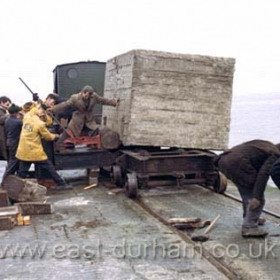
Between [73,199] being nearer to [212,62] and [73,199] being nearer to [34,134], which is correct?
[34,134]

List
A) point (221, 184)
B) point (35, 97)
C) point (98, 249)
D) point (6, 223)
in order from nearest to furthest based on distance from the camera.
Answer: point (98, 249)
point (6, 223)
point (221, 184)
point (35, 97)

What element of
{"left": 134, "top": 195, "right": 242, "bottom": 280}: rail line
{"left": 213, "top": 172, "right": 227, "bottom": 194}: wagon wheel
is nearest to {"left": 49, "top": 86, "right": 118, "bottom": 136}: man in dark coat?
{"left": 213, "top": 172, "right": 227, "bottom": 194}: wagon wheel

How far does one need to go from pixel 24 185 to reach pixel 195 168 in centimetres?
318

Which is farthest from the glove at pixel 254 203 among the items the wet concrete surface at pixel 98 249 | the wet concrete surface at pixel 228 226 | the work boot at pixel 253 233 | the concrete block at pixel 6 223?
the concrete block at pixel 6 223

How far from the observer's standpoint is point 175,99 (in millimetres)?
9523

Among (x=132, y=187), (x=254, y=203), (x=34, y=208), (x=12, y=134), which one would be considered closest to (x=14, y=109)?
(x=12, y=134)

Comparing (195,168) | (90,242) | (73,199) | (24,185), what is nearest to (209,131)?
(195,168)

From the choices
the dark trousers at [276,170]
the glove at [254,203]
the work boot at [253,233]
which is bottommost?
the work boot at [253,233]

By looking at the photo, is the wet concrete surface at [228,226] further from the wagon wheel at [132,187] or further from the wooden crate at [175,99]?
the wooden crate at [175,99]

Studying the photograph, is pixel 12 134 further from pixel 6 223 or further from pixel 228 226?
pixel 228 226

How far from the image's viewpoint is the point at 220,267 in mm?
5117

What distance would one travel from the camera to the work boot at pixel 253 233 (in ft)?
20.4

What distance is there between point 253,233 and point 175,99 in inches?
152

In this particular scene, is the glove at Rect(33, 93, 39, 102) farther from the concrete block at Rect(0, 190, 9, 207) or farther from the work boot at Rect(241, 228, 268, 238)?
the work boot at Rect(241, 228, 268, 238)
